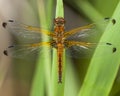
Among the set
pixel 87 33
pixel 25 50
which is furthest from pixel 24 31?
pixel 87 33

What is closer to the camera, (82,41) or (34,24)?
(82,41)

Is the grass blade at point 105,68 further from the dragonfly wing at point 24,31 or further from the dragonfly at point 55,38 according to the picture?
the dragonfly wing at point 24,31

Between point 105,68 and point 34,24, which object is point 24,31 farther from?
point 105,68

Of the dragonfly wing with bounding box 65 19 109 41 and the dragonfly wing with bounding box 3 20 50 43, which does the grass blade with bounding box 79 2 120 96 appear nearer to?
the dragonfly wing with bounding box 65 19 109 41

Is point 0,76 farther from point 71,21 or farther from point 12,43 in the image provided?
point 71,21

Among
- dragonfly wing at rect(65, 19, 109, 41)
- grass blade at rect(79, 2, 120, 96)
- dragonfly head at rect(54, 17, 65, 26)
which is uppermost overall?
dragonfly head at rect(54, 17, 65, 26)

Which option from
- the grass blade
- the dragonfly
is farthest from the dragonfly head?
the grass blade

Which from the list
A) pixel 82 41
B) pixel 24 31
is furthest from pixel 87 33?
pixel 24 31

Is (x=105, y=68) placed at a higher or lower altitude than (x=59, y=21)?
lower

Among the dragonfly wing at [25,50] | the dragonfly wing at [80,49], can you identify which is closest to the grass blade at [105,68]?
the dragonfly wing at [80,49]
